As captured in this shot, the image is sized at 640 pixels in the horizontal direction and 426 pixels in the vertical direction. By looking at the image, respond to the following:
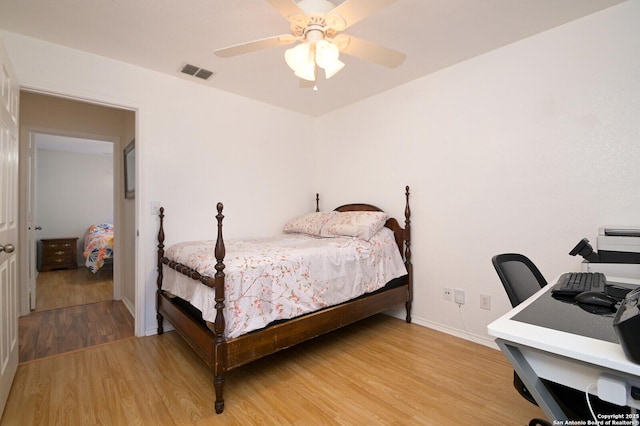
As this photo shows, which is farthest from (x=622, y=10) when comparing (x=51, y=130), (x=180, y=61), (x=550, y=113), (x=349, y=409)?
(x=51, y=130)

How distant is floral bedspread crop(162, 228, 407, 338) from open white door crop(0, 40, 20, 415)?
2.97 feet

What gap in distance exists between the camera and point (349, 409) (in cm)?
171

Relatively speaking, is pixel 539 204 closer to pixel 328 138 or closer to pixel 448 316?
pixel 448 316

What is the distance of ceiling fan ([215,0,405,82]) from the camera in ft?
4.51

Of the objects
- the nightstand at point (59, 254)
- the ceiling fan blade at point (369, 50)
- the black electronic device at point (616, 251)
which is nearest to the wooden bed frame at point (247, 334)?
the ceiling fan blade at point (369, 50)

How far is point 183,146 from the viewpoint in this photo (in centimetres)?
286

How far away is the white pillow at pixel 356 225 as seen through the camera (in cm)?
278

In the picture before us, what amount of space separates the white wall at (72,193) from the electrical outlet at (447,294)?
22.0 feet

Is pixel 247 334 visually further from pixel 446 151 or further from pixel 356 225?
pixel 446 151

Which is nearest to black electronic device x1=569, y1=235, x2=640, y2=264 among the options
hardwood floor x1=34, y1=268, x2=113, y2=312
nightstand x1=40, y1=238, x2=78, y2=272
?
hardwood floor x1=34, y1=268, x2=113, y2=312

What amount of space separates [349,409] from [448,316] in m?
1.43

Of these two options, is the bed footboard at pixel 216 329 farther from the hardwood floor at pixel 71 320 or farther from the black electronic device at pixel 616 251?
the black electronic device at pixel 616 251

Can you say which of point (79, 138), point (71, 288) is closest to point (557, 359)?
point (79, 138)

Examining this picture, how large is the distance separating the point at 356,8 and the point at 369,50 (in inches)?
14.2
